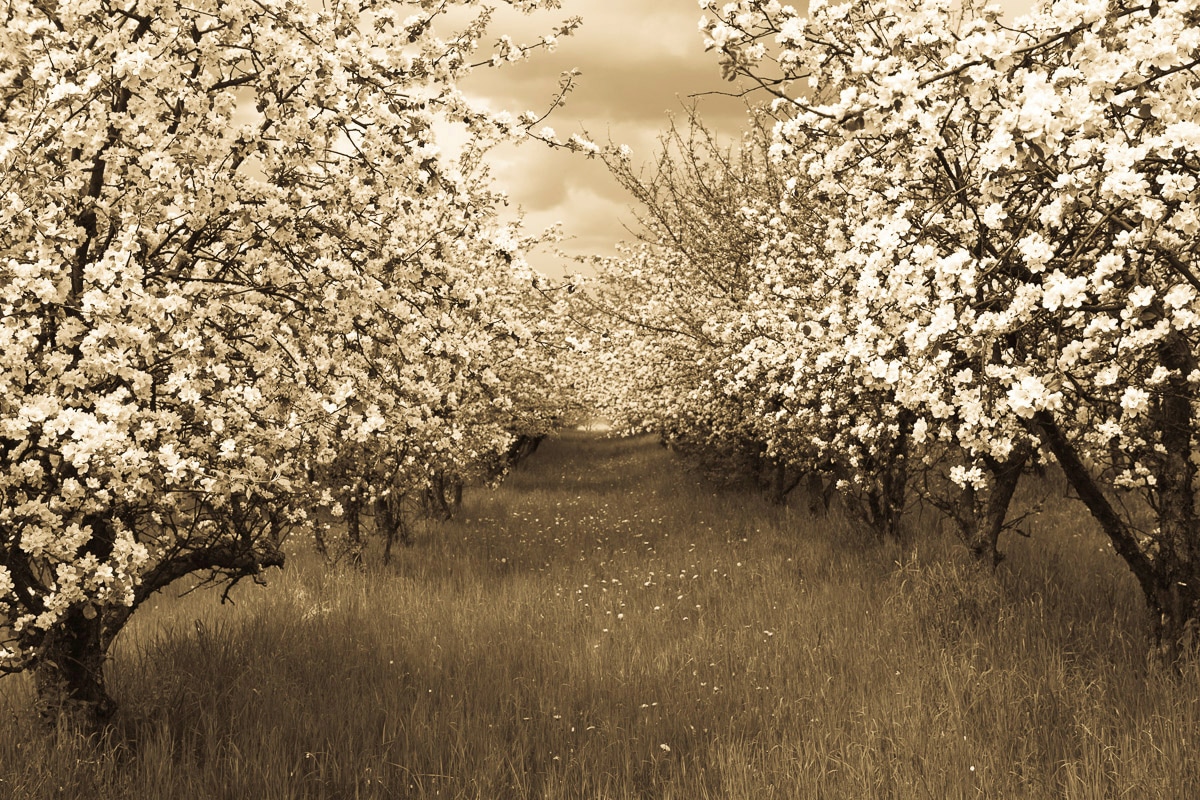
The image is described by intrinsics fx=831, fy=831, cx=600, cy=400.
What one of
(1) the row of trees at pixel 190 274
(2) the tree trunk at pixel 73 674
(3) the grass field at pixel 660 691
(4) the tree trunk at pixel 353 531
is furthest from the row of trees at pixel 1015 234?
(4) the tree trunk at pixel 353 531

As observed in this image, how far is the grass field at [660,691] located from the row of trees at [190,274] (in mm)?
1082

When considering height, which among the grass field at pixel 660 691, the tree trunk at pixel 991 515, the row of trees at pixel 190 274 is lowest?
the grass field at pixel 660 691

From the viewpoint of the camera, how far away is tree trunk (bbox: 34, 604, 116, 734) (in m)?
5.15

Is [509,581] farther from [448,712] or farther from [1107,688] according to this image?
[1107,688]

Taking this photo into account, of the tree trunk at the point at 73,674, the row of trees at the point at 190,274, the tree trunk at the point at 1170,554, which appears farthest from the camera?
the tree trunk at the point at 1170,554

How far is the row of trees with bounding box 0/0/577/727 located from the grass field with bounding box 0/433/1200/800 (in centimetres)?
108

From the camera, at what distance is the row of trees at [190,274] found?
4.46 metres

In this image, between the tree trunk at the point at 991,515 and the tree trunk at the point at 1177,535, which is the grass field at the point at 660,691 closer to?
the tree trunk at the point at 991,515

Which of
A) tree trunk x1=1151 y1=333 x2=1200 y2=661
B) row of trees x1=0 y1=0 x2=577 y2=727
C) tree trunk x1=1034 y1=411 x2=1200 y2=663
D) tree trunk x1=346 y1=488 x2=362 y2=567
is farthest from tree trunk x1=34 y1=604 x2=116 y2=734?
tree trunk x1=1151 y1=333 x2=1200 y2=661

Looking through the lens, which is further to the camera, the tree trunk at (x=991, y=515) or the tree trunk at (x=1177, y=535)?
the tree trunk at (x=991, y=515)

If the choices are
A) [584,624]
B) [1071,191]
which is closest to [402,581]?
[584,624]

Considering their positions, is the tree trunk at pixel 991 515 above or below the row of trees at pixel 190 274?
below

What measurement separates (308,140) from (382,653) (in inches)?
173

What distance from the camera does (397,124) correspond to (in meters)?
5.72
